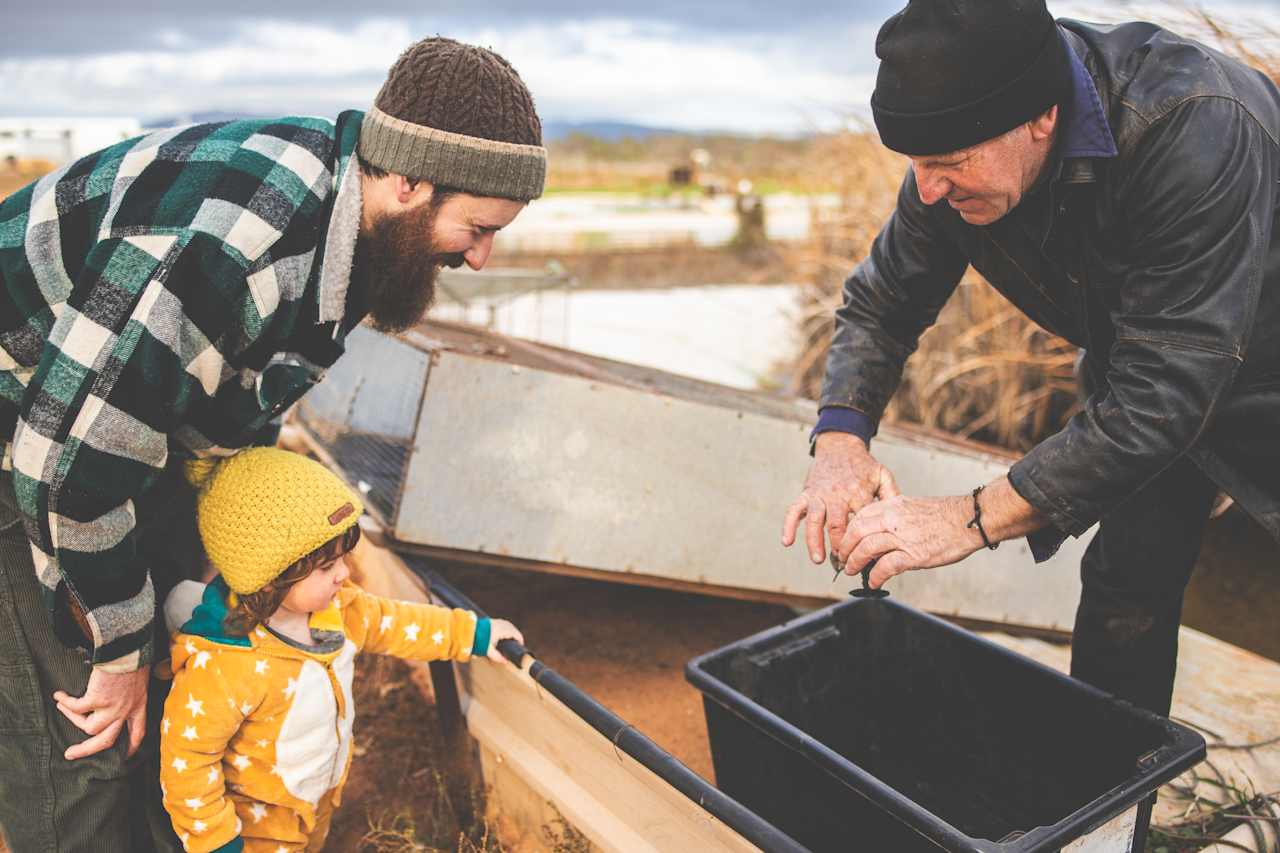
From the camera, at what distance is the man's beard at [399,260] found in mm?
1913

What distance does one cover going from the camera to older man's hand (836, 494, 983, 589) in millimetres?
1826

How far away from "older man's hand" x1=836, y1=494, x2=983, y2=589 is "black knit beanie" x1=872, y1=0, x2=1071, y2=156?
2.10 feet

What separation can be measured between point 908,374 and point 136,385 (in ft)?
16.5

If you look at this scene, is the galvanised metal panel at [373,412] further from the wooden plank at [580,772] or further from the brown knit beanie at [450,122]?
the brown knit beanie at [450,122]

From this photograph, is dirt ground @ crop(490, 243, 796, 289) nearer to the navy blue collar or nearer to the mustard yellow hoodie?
the mustard yellow hoodie

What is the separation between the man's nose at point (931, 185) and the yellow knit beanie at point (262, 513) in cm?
130

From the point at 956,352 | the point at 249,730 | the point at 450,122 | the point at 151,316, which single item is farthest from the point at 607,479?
the point at 956,352

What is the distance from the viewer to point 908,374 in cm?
605

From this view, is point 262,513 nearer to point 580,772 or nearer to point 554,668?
point 580,772

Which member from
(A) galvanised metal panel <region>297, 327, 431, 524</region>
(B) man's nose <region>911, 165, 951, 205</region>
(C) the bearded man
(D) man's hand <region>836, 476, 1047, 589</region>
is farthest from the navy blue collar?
(A) galvanised metal panel <region>297, 327, 431, 524</region>

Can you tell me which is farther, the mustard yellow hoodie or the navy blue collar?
the mustard yellow hoodie

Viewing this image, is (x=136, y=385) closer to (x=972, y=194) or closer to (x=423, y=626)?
(x=423, y=626)

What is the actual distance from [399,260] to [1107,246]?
52.3 inches

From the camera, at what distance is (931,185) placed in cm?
188
